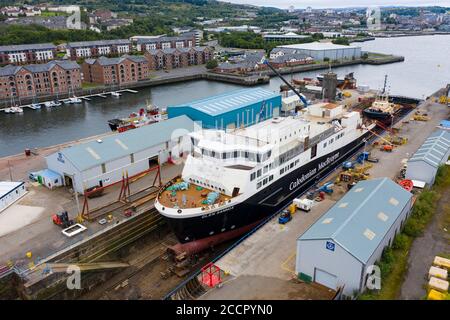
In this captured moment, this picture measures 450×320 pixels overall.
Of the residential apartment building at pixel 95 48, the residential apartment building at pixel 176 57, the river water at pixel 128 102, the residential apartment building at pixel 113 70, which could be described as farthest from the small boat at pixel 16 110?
the residential apartment building at pixel 176 57

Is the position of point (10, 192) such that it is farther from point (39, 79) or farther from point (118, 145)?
point (39, 79)

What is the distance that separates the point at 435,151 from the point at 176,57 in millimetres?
65669

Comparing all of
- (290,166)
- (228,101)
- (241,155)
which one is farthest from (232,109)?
(241,155)

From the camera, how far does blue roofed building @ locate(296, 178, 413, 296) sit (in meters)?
13.5

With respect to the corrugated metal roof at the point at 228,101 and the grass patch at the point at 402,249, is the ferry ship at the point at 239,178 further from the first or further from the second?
the corrugated metal roof at the point at 228,101

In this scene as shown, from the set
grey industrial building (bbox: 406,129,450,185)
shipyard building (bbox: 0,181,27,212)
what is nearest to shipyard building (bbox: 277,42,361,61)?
grey industrial building (bbox: 406,129,450,185)

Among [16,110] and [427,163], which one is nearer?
[427,163]

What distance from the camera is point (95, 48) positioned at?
81.8 metres

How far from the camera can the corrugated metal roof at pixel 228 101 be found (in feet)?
105

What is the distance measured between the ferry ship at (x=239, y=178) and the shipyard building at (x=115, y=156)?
4606mm

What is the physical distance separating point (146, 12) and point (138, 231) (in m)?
182

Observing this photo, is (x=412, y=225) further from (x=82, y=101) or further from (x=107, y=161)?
(x=82, y=101)

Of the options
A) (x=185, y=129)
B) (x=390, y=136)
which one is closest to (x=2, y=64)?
(x=185, y=129)

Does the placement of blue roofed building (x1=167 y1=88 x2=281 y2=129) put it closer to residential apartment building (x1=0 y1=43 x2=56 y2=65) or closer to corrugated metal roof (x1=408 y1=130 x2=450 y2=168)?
corrugated metal roof (x1=408 y1=130 x2=450 y2=168)
